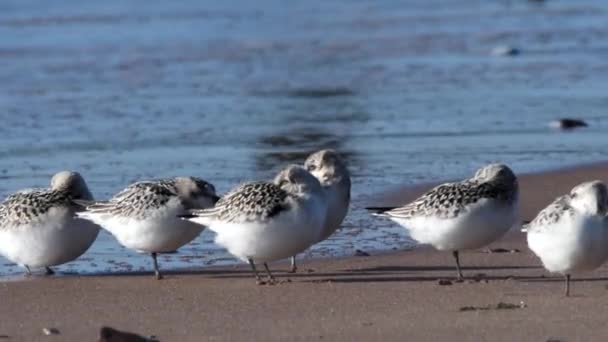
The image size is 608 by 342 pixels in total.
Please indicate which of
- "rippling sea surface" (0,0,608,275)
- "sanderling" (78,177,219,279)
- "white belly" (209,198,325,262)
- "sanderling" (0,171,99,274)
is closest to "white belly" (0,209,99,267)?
"sanderling" (0,171,99,274)

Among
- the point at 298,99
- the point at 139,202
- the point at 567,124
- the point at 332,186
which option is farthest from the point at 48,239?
the point at 298,99

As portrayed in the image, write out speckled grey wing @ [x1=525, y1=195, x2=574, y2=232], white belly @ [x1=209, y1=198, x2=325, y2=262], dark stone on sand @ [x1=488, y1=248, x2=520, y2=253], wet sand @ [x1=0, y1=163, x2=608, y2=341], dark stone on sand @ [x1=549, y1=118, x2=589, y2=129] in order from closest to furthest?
wet sand @ [x1=0, y1=163, x2=608, y2=341] < speckled grey wing @ [x1=525, y1=195, x2=574, y2=232] < white belly @ [x1=209, y1=198, x2=325, y2=262] < dark stone on sand @ [x1=488, y1=248, x2=520, y2=253] < dark stone on sand @ [x1=549, y1=118, x2=589, y2=129]

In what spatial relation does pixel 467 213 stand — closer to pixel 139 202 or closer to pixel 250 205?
pixel 250 205

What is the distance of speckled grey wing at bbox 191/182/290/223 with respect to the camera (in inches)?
406

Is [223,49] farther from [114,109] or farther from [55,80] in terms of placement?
[114,109]

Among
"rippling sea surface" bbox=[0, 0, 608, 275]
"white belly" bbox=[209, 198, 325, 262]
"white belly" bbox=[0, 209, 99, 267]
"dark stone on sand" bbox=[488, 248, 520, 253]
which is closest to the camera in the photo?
"white belly" bbox=[209, 198, 325, 262]

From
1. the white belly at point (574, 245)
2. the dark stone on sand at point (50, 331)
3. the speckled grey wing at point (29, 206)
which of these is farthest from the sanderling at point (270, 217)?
the dark stone on sand at point (50, 331)

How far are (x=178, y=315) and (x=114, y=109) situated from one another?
40.2 feet

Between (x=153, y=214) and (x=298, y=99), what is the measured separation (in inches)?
459

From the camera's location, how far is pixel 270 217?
33.8 feet

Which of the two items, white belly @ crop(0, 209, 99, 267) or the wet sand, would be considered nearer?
the wet sand

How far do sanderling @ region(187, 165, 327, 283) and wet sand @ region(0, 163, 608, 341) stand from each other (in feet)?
0.93

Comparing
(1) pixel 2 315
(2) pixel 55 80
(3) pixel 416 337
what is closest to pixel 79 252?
(1) pixel 2 315

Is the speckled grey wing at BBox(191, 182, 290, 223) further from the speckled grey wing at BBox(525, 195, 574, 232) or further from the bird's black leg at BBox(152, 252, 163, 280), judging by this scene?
the speckled grey wing at BBox(525, 195, 574, 232)
